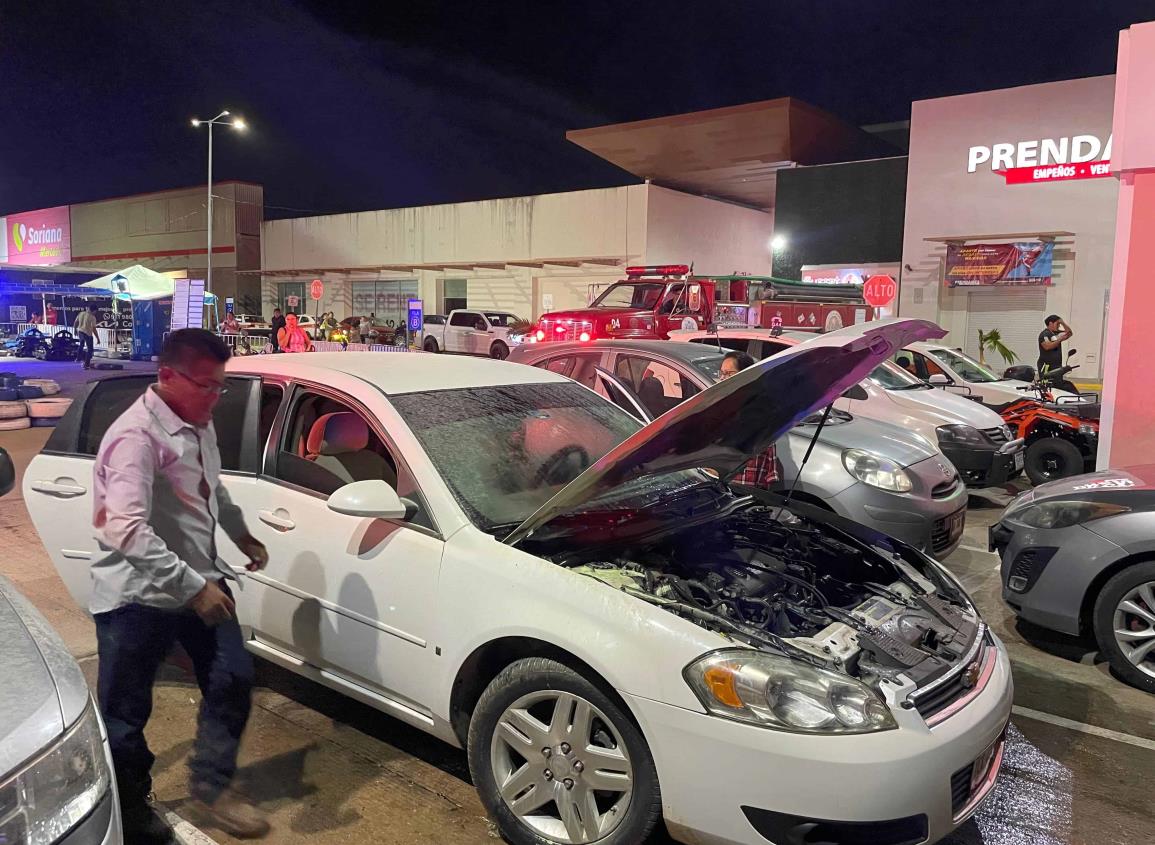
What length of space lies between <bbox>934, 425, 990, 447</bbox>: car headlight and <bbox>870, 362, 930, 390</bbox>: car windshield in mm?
985

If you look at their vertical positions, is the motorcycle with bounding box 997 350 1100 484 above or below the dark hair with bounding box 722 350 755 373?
below

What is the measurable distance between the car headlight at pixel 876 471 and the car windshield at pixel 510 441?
81.7 inches

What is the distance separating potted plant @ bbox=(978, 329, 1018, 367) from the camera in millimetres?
22250

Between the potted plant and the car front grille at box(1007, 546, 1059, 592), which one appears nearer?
the car front grille at box(1007, 546, 1059, 592)

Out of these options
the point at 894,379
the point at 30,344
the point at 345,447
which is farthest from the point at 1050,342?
the point at 30,344

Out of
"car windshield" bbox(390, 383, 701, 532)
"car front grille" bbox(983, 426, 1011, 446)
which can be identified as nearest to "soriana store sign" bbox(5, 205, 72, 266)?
"car front grille" bbox(983, 426, 1011, 446)

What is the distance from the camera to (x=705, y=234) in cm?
3447

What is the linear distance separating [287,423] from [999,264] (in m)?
22.9

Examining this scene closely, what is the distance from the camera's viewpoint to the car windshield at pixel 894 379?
956 centimetres

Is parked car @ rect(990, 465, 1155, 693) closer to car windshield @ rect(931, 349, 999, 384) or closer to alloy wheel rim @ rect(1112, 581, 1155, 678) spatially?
alloy wheel rim @ rect(1112, 581, 1155, 678)

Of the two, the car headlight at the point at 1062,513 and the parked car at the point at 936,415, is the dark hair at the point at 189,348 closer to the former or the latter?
the car headlight at the point at 1062,513

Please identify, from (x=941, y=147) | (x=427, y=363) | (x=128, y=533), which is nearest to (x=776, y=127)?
(x=941, y=147)

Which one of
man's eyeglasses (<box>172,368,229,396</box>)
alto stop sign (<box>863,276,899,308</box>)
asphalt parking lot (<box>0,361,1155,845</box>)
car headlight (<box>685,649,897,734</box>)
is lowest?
asphalt parking lot (<box>0,361,1155,845</box>)

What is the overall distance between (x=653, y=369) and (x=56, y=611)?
453 centimetres
